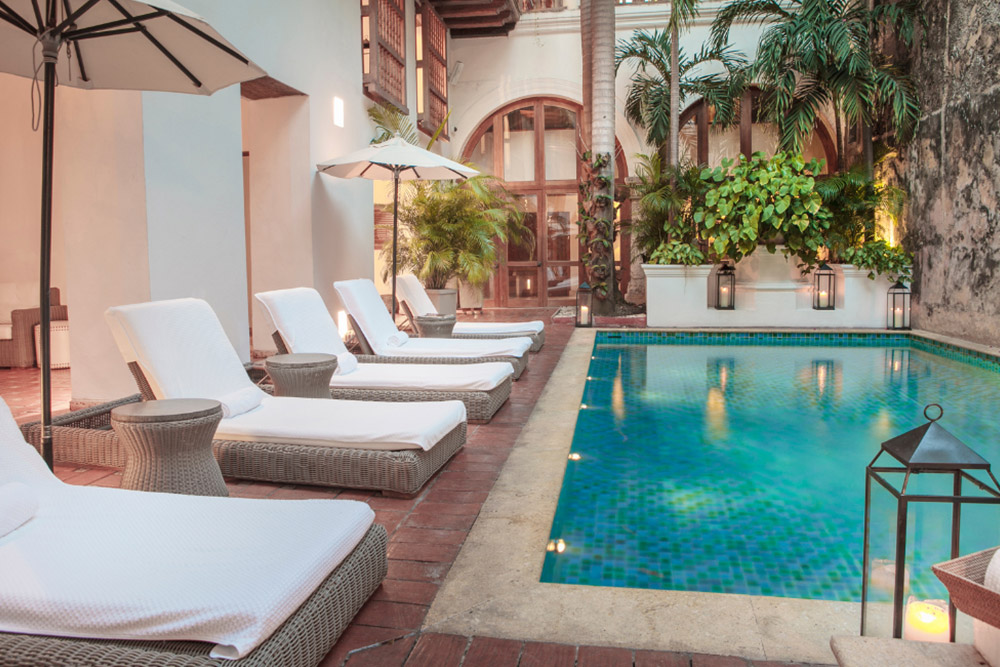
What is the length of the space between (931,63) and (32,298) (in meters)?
11.0

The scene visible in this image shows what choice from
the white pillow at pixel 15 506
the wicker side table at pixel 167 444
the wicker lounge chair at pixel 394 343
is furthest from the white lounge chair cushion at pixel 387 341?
the white pillow at pixel 15 506

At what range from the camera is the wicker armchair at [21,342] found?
293 inches

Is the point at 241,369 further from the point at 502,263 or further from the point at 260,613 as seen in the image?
the point at 502,263

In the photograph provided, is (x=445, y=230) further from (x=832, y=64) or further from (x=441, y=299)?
(x=832, y=64)

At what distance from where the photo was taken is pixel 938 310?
32.8 feet

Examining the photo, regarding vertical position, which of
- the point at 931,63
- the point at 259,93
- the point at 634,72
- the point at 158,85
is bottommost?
the point at 158,85

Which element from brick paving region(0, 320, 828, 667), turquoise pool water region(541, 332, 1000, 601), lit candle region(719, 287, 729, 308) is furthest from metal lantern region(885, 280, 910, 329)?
brick paving region(0, 320, 828, 667)

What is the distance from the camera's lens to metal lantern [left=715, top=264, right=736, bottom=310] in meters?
11.1

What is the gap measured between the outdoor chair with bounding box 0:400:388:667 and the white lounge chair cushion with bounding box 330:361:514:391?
252cm

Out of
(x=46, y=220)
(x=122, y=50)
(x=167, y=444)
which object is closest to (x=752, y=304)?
(x=122, y=50)

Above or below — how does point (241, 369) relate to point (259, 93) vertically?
below

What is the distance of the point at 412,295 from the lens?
8328 millimetres

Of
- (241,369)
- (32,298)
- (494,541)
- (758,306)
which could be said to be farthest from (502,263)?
(494,541)

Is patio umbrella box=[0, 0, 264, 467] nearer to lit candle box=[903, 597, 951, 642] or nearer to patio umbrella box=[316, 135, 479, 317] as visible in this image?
lit candle box=[903, 597, 951, 642]
